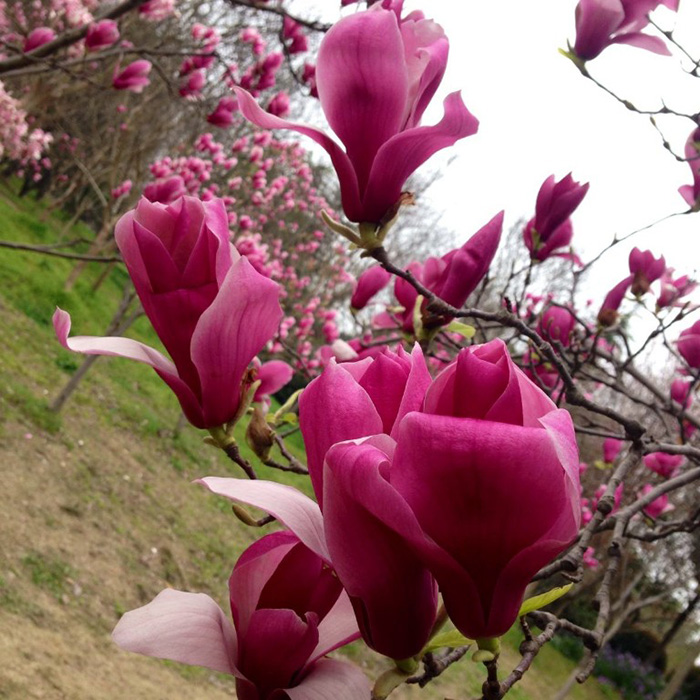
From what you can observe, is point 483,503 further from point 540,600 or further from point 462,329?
Answer: point 462,329

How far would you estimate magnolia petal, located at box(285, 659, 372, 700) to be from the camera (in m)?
0.50

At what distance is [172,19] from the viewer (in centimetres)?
1329

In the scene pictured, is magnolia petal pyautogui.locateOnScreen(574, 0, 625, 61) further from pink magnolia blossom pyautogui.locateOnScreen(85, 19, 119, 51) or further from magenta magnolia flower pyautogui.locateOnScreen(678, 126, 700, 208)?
pink magnolia blossom pyautogui.locateOnScreen(85, 19, 119, 51)

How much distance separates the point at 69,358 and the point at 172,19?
8.74 metres

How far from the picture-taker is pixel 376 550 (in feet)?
1.43

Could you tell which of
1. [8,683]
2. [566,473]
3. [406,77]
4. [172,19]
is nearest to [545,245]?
[406,77]

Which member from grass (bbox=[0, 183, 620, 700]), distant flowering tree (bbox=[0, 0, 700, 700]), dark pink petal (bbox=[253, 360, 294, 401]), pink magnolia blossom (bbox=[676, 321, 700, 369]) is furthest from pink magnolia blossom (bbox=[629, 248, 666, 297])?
grass (bbox=[0, 183, 620, 700])

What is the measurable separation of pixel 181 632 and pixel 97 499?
5285mm

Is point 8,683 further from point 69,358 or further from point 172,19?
point 172,19

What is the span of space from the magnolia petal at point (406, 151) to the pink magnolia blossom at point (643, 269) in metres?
1.34

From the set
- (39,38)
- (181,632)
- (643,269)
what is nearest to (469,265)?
(181,632)

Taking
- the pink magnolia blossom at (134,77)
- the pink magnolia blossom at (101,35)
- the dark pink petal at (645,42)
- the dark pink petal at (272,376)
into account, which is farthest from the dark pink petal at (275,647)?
the pink magnolia blossom at (134,77)

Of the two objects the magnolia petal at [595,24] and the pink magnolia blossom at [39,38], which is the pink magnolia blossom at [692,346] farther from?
the pink magnolia blossom at [39,38]

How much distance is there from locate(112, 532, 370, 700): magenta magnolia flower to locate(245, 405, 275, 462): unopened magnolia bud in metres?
0.30
